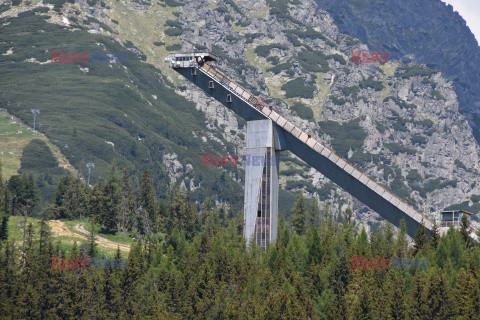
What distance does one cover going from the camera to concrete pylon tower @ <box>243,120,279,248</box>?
116m

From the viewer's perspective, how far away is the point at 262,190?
4557 inches

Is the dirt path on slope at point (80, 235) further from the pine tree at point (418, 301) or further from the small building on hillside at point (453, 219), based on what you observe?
the pine tree at point (418, 301)

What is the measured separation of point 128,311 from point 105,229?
71.2 meters

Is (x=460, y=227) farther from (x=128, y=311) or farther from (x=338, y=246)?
(x=128, y=311)

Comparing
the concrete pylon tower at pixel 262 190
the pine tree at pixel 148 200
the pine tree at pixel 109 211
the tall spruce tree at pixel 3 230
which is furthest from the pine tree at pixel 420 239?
the pine tree at pixel 148 200

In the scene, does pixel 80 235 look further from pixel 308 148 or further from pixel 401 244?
pixel 401 244

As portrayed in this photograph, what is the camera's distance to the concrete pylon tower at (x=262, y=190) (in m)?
Result: 116

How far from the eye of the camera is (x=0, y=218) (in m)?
167

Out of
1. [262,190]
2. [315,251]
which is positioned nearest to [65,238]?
[262,190]

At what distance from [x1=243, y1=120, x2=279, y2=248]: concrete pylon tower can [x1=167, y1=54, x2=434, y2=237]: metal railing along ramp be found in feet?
8.50

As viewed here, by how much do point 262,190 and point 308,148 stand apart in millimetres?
10076

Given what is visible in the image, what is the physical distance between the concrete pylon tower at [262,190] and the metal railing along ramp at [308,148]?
2590 mm

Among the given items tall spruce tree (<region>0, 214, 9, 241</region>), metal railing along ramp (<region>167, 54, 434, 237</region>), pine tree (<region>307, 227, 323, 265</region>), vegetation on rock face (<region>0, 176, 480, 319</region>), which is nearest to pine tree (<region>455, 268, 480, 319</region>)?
vegetation on rock face (<region>0, 176, 480, 319</region>)

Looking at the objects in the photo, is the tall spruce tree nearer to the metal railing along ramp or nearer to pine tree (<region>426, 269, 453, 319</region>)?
the metal railing along ramp
